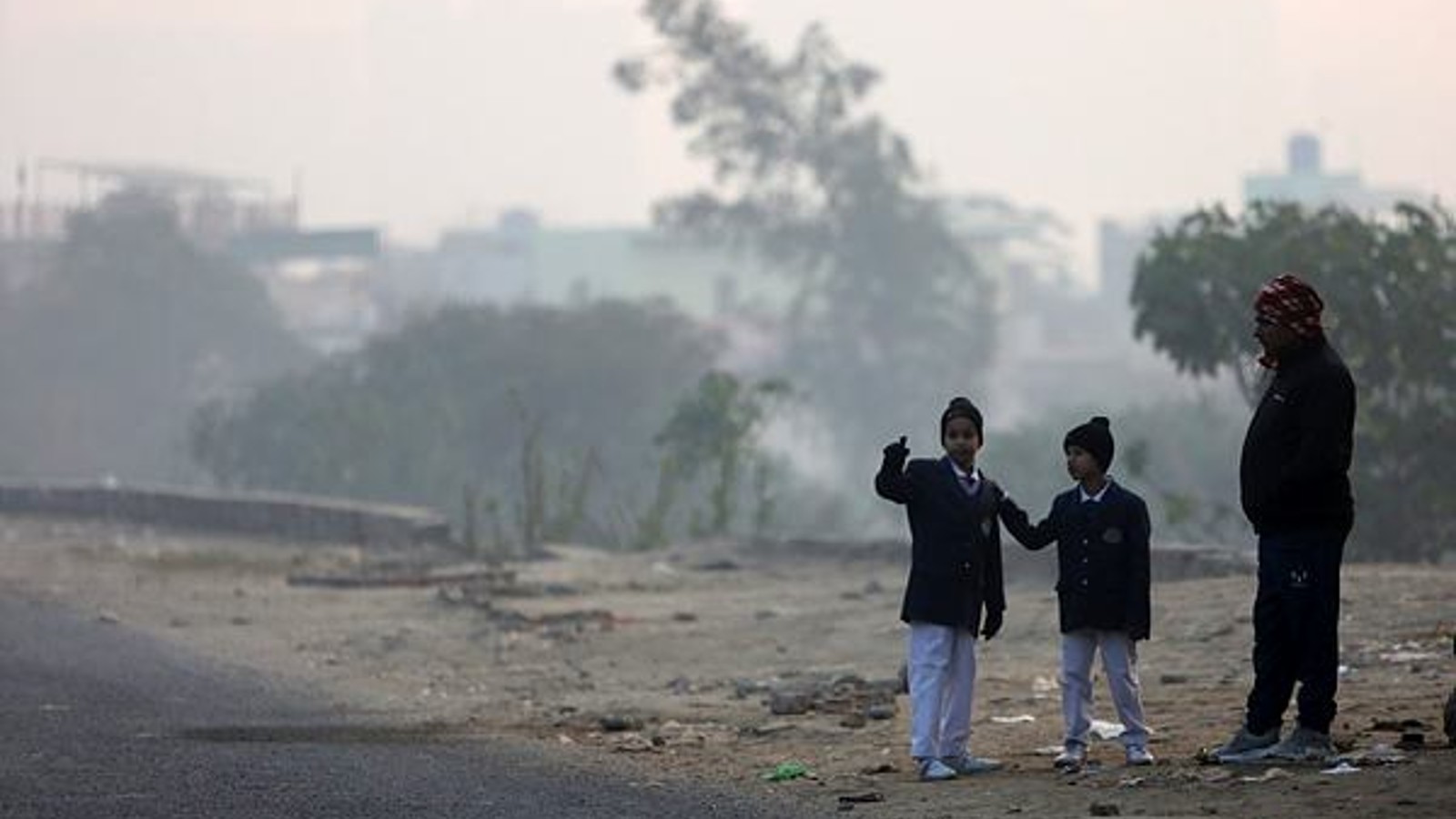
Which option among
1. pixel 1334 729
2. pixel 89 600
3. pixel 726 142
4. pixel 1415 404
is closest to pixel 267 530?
pixel 89 600

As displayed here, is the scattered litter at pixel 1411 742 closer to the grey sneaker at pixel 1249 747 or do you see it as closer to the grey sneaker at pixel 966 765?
the grey sneaker at pixel 1249 747

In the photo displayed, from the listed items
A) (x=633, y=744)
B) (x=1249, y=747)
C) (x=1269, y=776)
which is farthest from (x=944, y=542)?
(x=633, y=744)

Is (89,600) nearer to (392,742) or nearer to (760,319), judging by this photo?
(392,742)

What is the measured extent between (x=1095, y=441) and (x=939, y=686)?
3.80ft

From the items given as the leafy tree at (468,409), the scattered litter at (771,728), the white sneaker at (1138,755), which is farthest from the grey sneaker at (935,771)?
the leafy tree at (468,409)

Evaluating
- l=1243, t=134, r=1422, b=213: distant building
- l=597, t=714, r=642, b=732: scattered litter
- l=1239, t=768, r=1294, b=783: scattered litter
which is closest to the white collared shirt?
l=1239, t=768, r=1294, b=783: scattered litter

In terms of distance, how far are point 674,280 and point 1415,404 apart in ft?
313

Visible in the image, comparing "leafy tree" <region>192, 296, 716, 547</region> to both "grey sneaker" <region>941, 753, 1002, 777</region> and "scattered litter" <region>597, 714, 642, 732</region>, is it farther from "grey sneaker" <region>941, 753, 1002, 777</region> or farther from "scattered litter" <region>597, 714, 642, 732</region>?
"grey sneaker" <region>941, 753, 1002, 777</region>

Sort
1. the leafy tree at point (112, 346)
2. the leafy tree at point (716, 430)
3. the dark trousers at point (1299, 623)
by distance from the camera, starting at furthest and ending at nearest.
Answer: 1. the leafy tree at point (112, 346)
2. the leafy tree at point (716, 430)
3. the dark trousers at point (1299, 623)

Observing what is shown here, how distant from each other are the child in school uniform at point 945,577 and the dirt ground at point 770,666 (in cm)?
31

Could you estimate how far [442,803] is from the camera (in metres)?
11.7

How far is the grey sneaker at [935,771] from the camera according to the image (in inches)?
483

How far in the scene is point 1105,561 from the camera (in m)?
12.2

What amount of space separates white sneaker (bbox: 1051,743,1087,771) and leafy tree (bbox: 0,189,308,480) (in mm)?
64266
